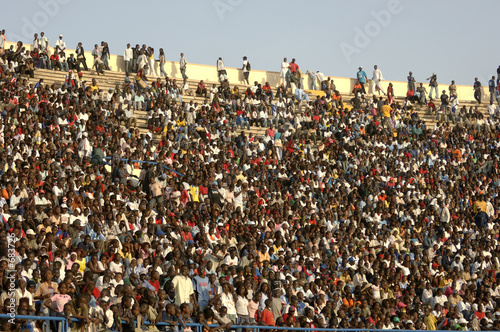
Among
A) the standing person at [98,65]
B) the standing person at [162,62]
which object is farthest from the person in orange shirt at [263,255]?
the standing person at [162,62]

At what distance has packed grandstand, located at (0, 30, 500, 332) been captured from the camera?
13.6 m

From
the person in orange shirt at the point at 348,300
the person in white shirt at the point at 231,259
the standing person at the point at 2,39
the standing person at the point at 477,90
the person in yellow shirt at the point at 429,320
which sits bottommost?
the person in yellow shirt at the point at 429,320

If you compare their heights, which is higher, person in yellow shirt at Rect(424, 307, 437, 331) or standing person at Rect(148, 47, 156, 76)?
standing person at Rect(148, 47, 156, 76)

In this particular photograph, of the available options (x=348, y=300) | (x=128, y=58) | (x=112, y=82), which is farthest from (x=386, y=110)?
(x=348, y=300)

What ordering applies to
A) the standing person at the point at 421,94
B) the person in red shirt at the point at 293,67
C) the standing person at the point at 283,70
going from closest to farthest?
the person in red shirt at the point at 293,67 < the standing person at the point at 283,70 < the standing person at the point at 421,94

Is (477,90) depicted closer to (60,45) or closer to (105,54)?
(105,54)

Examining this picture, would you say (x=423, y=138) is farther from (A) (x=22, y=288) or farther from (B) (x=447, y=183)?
(A) (x=22, y=288)

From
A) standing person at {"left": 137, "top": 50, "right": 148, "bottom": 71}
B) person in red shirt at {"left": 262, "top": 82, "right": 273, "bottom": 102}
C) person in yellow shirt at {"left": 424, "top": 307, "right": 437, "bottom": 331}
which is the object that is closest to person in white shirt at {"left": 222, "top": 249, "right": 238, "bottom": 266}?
person in yellow shirt at {"left": 424, "top": 307, "right": 437, "bottom": 331}

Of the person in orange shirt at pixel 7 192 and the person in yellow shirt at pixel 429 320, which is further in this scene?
the person in yellow shirt at pixel 429 320

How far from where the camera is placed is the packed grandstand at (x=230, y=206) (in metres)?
13.6

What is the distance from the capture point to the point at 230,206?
19.8 metres

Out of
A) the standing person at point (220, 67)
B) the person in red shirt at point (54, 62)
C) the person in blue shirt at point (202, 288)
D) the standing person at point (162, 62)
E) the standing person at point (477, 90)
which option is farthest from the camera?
the standing person at point (477, 90)
